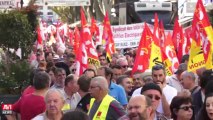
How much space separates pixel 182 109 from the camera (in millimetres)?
8375

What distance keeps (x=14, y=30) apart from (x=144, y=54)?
601 cm

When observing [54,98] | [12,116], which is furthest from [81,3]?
[54,98]

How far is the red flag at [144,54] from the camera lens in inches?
602

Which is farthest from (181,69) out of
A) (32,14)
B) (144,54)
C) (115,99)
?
(32,14)

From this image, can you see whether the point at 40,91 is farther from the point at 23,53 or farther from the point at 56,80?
the point at 23,53

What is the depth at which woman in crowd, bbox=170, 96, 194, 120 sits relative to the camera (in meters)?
8.33

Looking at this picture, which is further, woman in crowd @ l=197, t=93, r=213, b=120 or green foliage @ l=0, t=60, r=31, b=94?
green foliage @ l=0, t=60, r=31, b=94

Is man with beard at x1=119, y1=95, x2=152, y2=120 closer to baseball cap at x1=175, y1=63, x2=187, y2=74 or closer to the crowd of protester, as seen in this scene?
the crowd of protester

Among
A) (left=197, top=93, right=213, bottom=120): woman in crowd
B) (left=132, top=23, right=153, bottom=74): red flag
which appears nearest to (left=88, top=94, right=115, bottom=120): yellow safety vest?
(left=197, top=93, right=213, bottom=120): woman in crowd

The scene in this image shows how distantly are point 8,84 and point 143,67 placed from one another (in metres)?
2.93

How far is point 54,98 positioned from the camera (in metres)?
8.34

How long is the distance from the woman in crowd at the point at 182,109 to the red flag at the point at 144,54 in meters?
6.54

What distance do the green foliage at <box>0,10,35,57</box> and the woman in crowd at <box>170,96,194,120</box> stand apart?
12.8 metres

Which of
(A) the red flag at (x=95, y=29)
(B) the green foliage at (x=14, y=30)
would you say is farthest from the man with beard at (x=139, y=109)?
(A) the red flag at (x=95, y=29)
